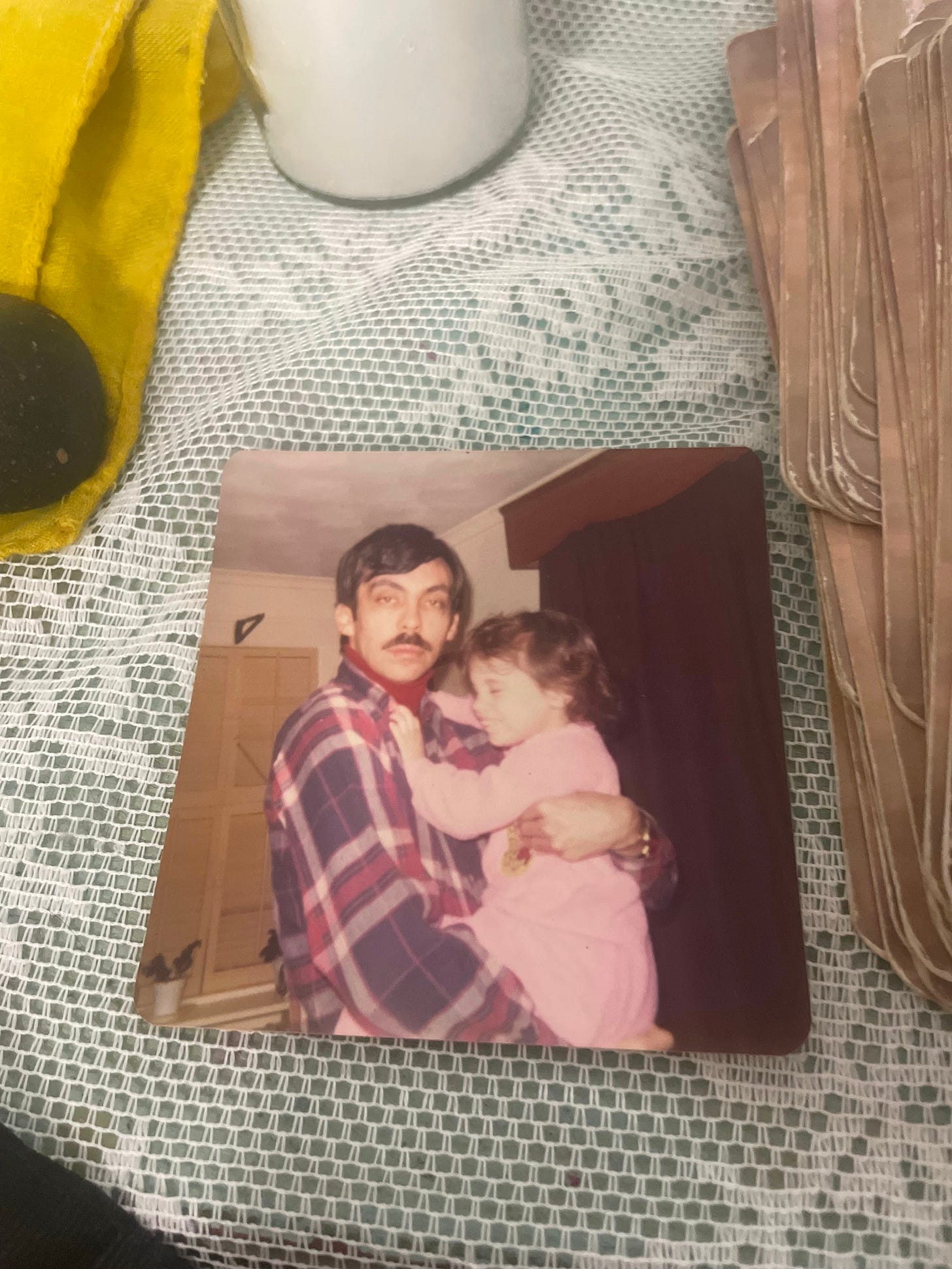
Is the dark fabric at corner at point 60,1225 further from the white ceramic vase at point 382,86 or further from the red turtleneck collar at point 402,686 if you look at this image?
the white ceramic vase at point 382,86

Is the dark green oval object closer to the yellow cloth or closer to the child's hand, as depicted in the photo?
the yellow cloth

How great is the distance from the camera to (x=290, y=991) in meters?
0.25

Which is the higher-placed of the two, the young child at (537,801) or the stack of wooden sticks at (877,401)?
the stack of wooden sticks at (877,401)

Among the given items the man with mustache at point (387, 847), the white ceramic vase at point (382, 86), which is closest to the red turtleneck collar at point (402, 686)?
the man with mustache at point (387, 847)

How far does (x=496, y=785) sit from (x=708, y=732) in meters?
0.07

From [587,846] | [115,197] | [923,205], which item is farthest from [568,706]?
[115,197]

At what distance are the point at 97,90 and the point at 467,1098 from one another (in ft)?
1.38

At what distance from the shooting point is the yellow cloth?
36 centimetres

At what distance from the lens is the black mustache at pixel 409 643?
0.30m

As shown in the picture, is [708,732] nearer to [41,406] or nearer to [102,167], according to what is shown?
[41,406]

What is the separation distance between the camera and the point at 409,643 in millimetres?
296

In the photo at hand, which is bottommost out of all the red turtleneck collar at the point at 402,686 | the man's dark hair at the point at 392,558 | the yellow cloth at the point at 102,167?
the red turtleneck collar at the point at 402,686

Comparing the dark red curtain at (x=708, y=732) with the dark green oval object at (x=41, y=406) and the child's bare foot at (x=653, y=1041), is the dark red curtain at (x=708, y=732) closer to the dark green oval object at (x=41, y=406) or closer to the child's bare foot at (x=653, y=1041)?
the child's bare foot at (x=653, y=1041)

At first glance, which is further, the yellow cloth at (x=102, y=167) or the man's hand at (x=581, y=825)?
the yellow cloth at (x=102, y=167)
